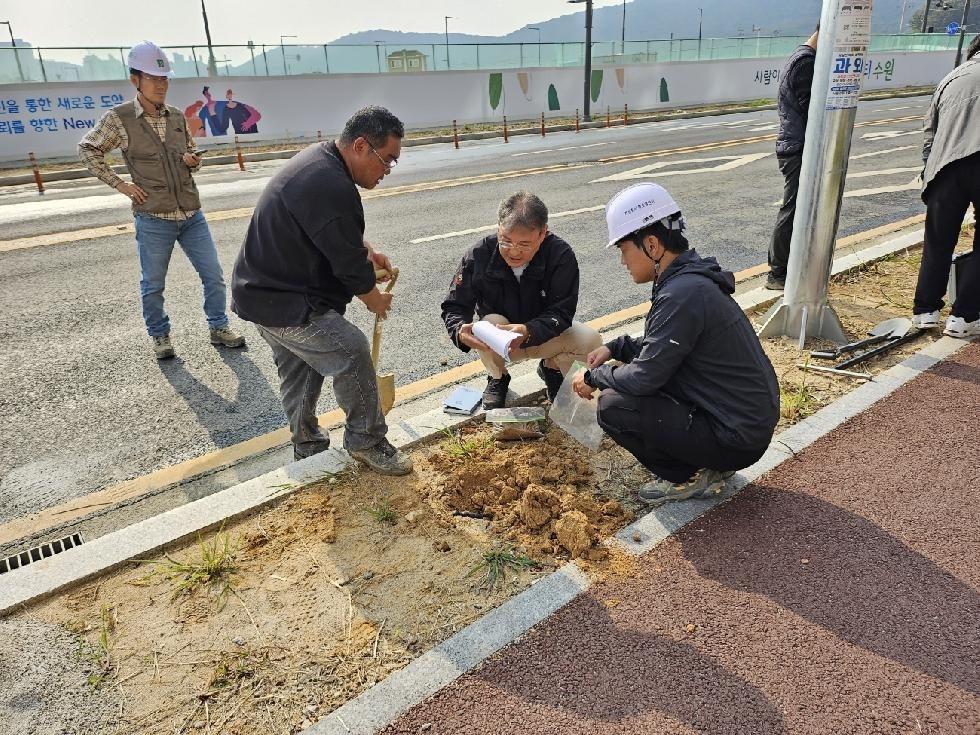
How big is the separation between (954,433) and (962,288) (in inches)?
66.3

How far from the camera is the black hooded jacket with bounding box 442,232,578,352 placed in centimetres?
395

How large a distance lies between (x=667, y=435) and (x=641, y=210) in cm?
101

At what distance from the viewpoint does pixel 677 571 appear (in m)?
2.81

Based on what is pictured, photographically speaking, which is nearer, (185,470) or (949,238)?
(185,470)

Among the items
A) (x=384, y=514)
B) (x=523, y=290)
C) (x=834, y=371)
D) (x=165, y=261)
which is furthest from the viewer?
(x=165, y=261)

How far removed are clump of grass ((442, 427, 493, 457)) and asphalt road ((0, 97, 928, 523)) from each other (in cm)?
104

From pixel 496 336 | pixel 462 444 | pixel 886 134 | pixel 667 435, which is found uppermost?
pixel 886 134

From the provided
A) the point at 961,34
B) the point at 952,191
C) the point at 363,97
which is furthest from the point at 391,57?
the point at 961,34

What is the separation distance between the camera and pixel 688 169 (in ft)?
43.8

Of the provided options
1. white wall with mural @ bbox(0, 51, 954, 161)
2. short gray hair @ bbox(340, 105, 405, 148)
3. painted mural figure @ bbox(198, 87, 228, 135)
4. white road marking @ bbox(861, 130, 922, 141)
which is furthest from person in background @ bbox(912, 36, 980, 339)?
painted mural figure @ bbox(198, 87, 228, 135)

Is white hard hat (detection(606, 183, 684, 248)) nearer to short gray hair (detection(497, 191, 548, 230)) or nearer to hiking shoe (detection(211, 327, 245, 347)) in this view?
short gray hair (detection(497, 191, 548, 230))

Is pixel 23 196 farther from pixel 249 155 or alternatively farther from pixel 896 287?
pixel 896 287

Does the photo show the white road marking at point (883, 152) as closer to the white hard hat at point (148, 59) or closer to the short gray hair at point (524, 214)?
the short gray hair at point (524, 214)

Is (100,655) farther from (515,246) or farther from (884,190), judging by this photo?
(884,190)
